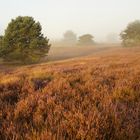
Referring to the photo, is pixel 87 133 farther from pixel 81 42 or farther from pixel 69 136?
pixel 81 42

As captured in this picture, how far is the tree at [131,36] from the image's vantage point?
6542 cm

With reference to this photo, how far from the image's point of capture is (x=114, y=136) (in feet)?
9.92

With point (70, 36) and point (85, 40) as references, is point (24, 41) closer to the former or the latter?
point (85, 40)

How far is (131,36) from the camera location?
2598 inches

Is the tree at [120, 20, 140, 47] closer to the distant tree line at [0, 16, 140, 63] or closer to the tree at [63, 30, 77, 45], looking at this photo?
the distant tree line at [0, 16, 140, 63]

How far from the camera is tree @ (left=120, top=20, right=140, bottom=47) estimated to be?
65419 mm

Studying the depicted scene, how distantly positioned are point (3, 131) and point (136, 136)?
5.96ft

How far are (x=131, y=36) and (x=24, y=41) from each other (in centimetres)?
4026

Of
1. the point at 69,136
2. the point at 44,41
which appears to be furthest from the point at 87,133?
the point at 44,41

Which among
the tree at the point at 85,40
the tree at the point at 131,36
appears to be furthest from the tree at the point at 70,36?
the tree at the point at 131,36

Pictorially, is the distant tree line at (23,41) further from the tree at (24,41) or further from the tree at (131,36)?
the tree at (131,36)

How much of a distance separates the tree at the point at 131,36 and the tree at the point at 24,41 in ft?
123

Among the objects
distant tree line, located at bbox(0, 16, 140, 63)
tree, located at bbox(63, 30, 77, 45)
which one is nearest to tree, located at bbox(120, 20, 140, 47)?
distant tree line, located at bbox(0, 16, 140, 63)

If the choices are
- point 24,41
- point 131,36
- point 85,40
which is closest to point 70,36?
point 85,40
